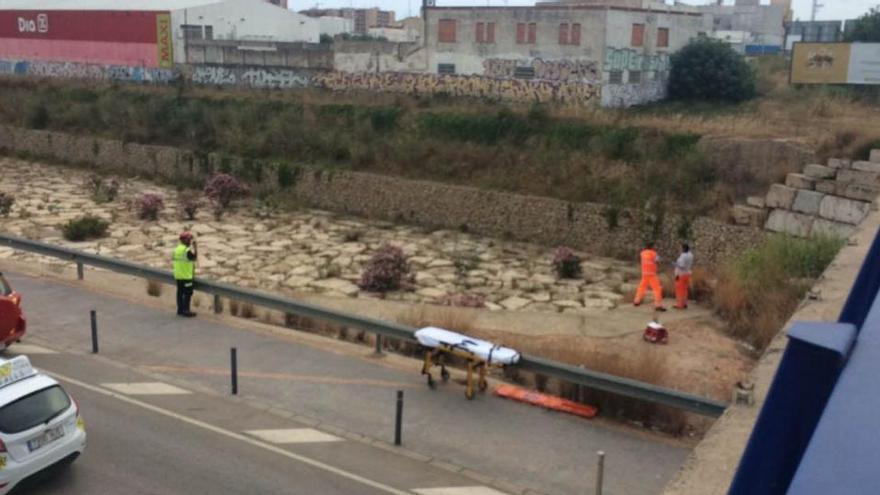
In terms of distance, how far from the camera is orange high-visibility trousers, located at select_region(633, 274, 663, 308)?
18.7m

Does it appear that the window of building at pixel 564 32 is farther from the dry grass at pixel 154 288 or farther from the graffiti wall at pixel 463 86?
the dry grass at pixel 154 288

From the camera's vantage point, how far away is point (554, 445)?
36.0 ft

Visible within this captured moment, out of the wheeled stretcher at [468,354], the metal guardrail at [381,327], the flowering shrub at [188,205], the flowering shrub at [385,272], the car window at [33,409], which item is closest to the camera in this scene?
the car window at [33,409]

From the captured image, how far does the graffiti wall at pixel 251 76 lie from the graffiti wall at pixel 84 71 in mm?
2231

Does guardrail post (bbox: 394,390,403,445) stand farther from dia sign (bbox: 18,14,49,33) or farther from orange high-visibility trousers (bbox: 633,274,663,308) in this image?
dia sign (bbox: 18,14,49,33)

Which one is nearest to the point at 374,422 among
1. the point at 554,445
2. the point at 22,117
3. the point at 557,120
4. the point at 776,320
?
the point at 554,445

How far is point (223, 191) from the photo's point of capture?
31.8m

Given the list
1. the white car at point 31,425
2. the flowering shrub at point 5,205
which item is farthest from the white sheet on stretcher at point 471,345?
the flowering shrub at point 5,205

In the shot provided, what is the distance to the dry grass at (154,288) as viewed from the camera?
17828 mm

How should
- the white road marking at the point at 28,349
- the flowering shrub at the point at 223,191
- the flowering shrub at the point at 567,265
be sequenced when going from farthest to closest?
the flowering shrub at the point at 223,191
the flowering shrub at the point at 567,265
the white road marking at the point at 28,349

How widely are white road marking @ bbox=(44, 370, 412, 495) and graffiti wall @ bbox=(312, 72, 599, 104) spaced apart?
3044 cm

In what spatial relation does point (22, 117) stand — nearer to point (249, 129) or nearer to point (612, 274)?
point (249, 129)

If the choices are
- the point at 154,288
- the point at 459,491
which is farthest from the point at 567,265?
the point at 459,491

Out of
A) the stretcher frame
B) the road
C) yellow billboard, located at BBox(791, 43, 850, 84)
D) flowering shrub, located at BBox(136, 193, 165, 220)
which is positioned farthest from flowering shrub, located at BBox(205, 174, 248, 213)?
yellow billboard, located at BBox(791, 43, 850, 84)
